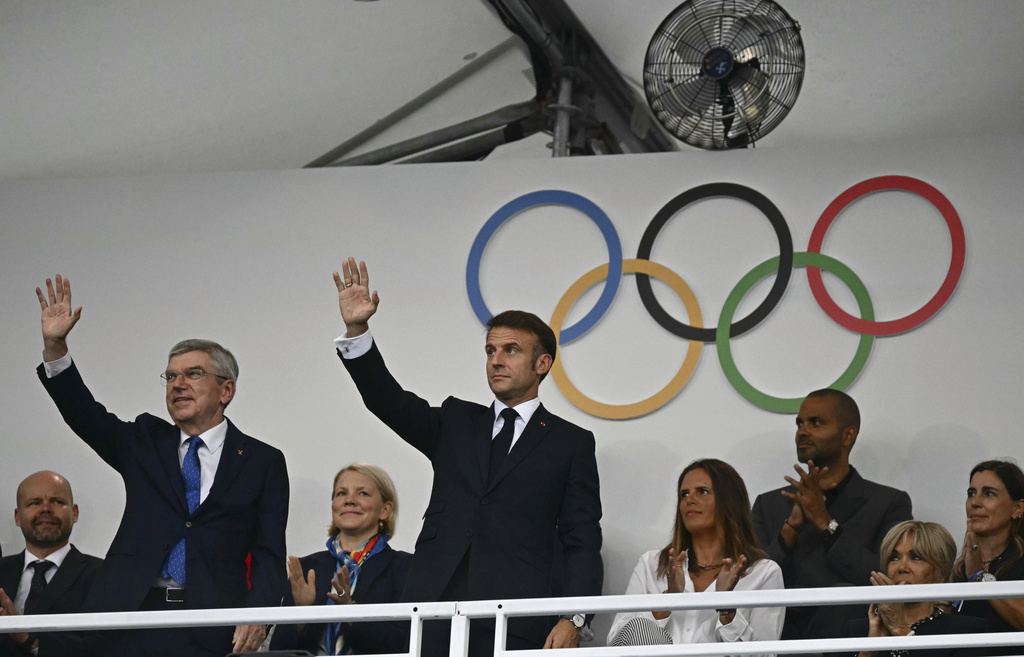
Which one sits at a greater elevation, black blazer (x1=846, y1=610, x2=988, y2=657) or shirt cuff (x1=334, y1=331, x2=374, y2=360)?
shirt cuff (x1=334, y1=331, x2=374, y2=360)

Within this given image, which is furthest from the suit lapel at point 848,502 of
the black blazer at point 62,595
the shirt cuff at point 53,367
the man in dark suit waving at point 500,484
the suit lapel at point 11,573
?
the suit lapel at point 11,573

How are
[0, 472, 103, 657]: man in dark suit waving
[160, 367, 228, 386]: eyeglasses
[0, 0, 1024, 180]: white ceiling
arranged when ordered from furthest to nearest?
[0, 0, 1024, 180]: white ceiling < [0, 472, 103, 657]: man in dark suit waving < [160, 367, 228, 386]: eyeglasses

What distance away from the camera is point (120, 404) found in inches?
237

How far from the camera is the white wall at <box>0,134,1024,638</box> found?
17.8ft

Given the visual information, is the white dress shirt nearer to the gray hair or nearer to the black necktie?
the gray hair

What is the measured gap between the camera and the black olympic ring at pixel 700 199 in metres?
5.64

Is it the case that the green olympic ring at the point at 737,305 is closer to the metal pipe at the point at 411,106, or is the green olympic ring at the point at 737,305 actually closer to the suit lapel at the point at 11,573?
the metal pipe at the point at 411,106

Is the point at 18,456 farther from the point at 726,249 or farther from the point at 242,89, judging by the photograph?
the point at 726,249

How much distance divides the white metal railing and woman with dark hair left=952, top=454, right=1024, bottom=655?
126 cm

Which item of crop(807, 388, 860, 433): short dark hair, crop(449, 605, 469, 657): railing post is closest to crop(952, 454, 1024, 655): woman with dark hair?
crop(807, 388, 860, 433): short dark hair

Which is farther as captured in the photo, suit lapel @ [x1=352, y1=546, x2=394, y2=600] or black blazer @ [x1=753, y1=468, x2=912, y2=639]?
suit lapel @ [x1=352, y1=546, x2=394, y2=600]

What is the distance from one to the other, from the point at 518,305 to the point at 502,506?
5.87ft

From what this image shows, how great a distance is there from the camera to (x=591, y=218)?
5914 mm

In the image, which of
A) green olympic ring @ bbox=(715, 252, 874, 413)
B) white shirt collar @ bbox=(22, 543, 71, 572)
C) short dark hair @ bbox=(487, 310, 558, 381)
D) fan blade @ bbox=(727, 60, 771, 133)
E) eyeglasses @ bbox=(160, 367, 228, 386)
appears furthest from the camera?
green olympic ring @ bbox=(715, 252, 874, 413)
